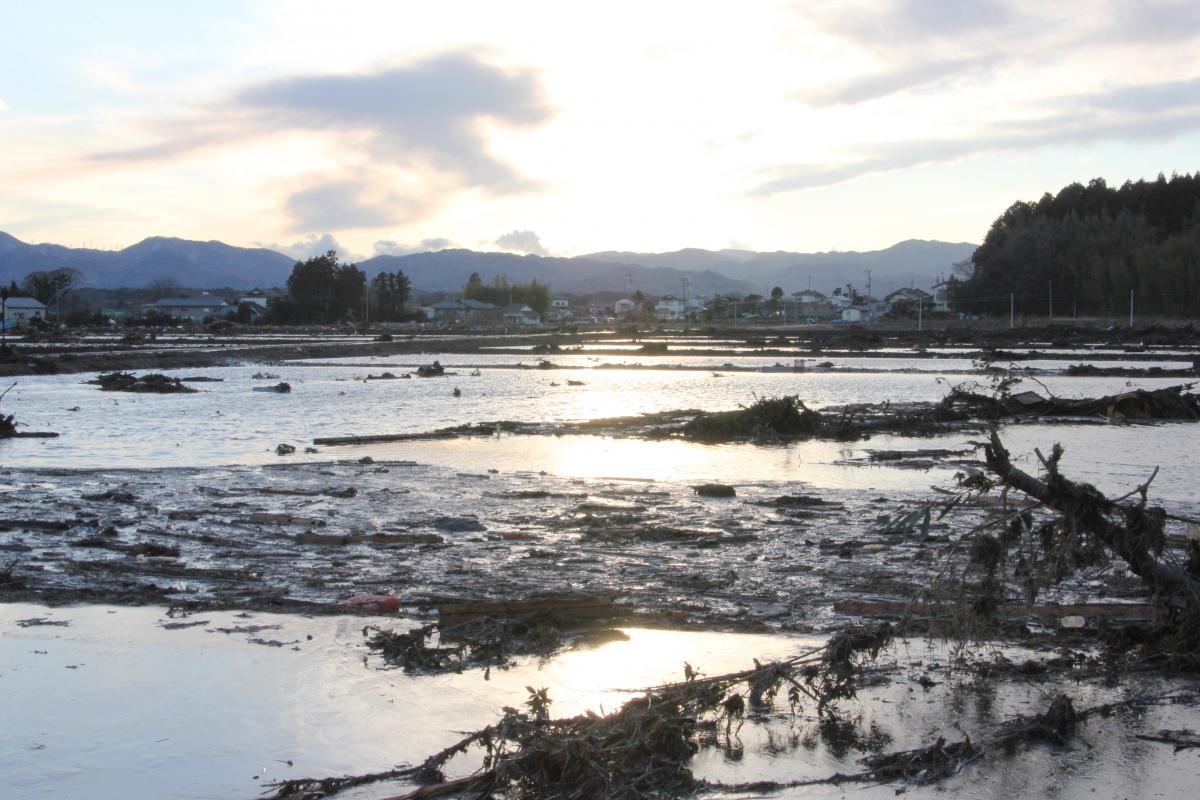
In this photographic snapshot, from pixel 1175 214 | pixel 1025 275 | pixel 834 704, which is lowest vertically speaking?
pixel 834 704

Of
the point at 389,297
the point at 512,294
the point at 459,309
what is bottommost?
the point at 459,309

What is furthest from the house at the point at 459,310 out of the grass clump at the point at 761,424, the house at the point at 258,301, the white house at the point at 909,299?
the grass clump at the point at 761,424

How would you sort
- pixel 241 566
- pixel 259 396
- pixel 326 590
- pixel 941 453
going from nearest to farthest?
pixel 326 590, pixel 241 566, pixel 941 453, pixel 259 396

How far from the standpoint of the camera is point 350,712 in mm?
5820

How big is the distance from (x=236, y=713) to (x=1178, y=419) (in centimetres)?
2061

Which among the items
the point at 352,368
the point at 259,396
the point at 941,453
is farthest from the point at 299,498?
the point at 352,368

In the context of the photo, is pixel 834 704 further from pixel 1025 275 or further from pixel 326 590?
pixel 1025 275

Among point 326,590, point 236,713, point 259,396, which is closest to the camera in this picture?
point 236,713

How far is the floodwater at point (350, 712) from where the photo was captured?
5.03 meters

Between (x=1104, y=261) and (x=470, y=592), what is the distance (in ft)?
284

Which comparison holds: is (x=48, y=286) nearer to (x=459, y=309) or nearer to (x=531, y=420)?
(x=459, y=309)

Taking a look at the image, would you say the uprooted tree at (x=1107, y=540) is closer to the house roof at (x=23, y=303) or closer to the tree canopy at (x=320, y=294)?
the tree canopy at (x=320, y=294)

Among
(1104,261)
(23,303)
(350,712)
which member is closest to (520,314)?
(23,303)

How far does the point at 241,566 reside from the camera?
868 centimetres
